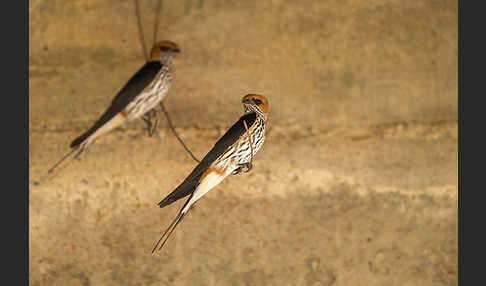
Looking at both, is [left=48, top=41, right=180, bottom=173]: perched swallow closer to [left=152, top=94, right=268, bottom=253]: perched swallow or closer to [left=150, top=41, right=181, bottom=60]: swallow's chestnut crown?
[left=150, top=41, right=181, bottom=60]: swallow's chestnut crown

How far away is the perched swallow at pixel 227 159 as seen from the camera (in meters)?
1.04

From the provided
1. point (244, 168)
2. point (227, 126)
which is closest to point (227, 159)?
point (244, 168)

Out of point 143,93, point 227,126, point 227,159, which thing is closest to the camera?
point 227,159

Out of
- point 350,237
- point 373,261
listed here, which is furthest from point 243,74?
point 373,261

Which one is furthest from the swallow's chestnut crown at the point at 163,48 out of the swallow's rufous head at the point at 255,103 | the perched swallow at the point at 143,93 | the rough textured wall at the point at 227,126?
the rough textured wall at the point at 227,126

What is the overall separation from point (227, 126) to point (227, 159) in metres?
1.06

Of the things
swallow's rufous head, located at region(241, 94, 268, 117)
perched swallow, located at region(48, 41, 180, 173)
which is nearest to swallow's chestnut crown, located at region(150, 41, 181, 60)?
perched swallow, located at region(48, 41, 180, 173)

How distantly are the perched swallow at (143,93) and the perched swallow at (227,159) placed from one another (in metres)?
0.39

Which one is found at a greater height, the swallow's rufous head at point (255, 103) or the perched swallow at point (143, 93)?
the swallow's rufous head at point (255, 103)

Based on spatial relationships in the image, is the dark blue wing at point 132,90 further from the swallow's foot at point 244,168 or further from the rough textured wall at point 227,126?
the rough textured wall at point 227,126

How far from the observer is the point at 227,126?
2104 millimetres

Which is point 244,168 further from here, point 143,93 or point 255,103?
point 143,93

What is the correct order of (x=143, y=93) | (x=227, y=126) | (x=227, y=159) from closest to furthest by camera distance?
(x=227, y=159)
(x=143, y=93)
(x=227, y=126)

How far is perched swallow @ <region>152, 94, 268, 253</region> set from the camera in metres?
1.04
